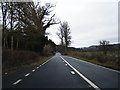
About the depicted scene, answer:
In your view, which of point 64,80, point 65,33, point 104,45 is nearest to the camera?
point 64,80

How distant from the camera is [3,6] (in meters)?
24.1

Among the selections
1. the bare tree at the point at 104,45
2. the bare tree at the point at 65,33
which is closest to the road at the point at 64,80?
the bare tree at the point at 104,45

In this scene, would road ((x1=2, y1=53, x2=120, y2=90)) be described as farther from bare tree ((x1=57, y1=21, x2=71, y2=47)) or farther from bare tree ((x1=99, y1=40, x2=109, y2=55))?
bare tree ((x1=57, y1=21, x2=71, y2=47))

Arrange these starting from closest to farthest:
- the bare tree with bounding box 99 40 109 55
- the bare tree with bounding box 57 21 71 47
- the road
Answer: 1. the road
2. the bare tree with bounding box 99 40 109 55
3. the bare tree with bounding box 57 21 71 47

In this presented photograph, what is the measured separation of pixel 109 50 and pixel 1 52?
2905cm

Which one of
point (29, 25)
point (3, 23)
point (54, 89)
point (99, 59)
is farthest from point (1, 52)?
point (99, 59)

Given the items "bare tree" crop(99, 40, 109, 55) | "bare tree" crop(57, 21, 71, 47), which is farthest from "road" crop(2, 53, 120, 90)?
"bare tree" crop(57, 21, 71, 47)

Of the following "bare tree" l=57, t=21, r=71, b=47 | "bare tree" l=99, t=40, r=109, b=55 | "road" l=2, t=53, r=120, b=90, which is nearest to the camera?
"road" l=2, t=53, r=120, b=90

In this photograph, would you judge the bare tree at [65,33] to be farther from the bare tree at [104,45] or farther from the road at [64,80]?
the road at [64,80]

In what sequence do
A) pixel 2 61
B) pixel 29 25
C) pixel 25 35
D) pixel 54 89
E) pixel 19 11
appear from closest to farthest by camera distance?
pixel 54 89 < pixel 2 61 < pixel 19 11 < pixel 29 25 < pixel 25 35

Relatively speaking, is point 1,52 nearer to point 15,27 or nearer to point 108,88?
point 15,27

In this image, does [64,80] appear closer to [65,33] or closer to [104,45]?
[104,45]

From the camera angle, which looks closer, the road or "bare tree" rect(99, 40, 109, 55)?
the road

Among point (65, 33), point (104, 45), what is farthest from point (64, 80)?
point (65, 33)
